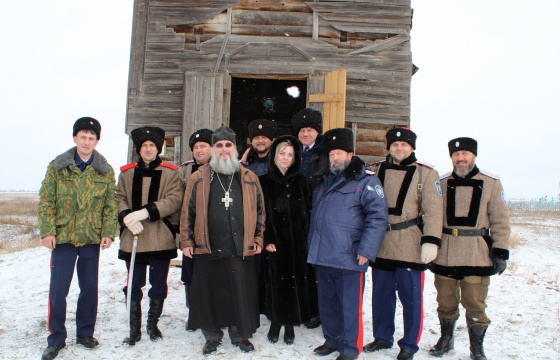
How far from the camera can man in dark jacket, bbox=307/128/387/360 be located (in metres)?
3.31

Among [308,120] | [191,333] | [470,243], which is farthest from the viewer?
[308,120]

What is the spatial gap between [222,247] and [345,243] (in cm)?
103

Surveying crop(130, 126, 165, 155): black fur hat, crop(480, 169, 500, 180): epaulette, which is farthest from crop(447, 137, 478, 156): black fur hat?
crop(130, 126, 165, 155): black fur hat

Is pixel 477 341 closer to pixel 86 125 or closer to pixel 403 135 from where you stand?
pixel 403 135

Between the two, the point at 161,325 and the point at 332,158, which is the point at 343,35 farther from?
the point at 161,325

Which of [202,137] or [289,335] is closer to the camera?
[289,335]

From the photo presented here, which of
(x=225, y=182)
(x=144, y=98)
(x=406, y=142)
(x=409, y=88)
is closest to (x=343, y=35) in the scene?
(x=409, y=88)

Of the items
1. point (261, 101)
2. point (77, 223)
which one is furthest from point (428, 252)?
point (261, 101)

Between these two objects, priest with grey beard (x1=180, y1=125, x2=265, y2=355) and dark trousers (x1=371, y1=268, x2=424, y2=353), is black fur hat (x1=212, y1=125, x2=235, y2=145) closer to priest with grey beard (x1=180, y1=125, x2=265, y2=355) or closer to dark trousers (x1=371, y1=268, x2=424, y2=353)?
priest with grey beard (x1=180, y1=125, x2=265, y2=355)

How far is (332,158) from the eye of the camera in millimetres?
3588

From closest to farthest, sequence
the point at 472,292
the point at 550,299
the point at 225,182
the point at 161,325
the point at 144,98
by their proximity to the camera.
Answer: the point at 472,292 < the point at 225,182 < the point at 161,325 < the point at 550,299 < the point at 144,98

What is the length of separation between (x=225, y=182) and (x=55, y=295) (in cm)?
170

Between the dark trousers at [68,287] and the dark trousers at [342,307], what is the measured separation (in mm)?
1956

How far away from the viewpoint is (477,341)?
346 centimetres
